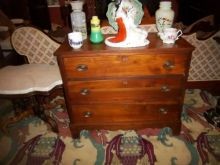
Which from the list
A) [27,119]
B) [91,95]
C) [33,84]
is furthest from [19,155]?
[91,95]

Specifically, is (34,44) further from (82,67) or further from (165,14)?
(165,14)

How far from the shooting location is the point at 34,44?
2.53 meters

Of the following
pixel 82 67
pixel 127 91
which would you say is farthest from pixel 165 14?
pixel 82 67

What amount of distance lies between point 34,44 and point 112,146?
5.38 ft

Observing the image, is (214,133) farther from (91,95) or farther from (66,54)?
(66,54)

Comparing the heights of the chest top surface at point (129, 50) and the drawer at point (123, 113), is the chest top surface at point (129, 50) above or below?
above

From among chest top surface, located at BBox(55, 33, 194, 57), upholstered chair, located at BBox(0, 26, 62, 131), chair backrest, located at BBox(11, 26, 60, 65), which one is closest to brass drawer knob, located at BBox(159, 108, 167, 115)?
chest top surface, located at BBox(55, 33, 194, 57)

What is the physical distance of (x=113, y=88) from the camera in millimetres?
2027

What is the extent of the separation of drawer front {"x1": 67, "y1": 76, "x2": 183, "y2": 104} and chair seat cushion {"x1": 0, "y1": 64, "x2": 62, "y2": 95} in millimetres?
294

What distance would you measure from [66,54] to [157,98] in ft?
3.51

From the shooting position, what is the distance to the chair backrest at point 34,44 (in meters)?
2.45

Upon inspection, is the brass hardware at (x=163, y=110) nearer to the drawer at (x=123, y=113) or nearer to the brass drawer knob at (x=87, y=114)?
the drawer at (x=123, y=113)

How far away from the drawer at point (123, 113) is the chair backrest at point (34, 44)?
3.02ft

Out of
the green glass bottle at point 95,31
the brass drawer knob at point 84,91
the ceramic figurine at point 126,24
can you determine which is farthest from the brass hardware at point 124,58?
the brass drawer knob at point 84,91
